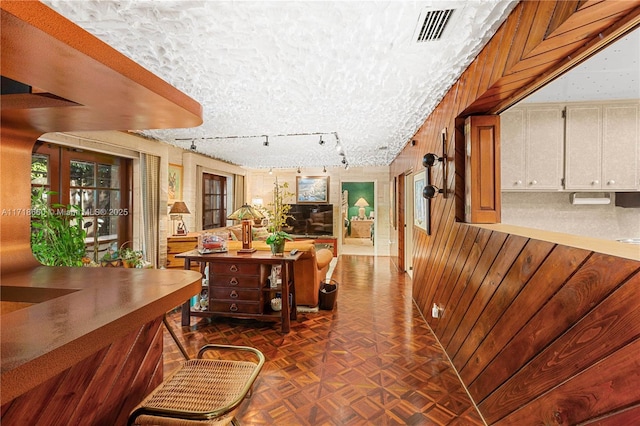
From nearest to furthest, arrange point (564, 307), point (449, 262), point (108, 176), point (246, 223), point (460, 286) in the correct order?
point (564, 307)
point (460, 286)
point (449, 262)
point (246, 223)
point (108, 176)

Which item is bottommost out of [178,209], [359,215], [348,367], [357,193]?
[348,367]

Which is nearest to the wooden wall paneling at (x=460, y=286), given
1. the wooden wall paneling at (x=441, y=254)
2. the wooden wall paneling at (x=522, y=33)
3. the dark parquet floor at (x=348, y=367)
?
the dark parquet floor at (x=348, y=367)

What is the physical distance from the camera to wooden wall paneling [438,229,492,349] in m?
2.04

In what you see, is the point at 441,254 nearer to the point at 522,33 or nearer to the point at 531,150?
the point at 531,150

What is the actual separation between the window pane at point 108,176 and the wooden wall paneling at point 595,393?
5099 mm

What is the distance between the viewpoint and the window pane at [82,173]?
3551 millimetres

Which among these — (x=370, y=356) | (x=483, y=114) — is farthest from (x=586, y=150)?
(x=370, y=356)

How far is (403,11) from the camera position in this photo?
1.55m

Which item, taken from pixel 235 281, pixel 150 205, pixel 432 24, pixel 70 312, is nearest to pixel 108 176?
pixel 150 205

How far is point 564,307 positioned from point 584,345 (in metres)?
0.17

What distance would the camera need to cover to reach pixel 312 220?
7828 millimetres

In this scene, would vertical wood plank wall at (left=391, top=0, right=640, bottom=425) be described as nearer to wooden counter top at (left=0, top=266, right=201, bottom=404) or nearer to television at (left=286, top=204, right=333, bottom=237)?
wooden counter top at (left=0, top=266, right=201, bottom=404)

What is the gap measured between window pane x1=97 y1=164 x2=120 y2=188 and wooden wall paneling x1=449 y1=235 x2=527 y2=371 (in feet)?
15.6

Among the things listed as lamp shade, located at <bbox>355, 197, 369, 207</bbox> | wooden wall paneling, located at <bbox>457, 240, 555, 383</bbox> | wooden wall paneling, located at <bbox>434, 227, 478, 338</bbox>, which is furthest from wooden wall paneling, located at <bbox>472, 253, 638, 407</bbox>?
lamp shade, located at <bbox>355, 197, 369, 207</bbox>
